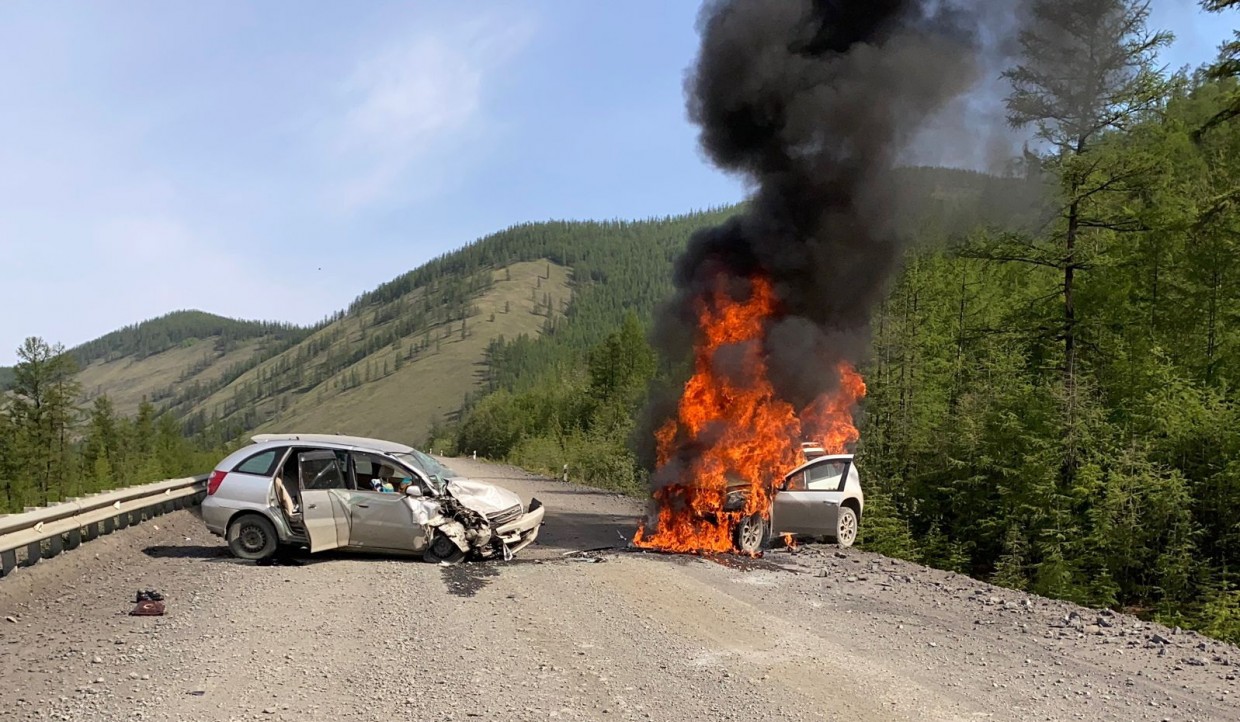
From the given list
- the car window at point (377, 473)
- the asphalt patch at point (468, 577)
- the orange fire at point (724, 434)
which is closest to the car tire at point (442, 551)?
the asphalt patch at point (468, 577)

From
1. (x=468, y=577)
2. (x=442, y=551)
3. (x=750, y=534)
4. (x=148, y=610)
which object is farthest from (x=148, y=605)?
(x=750, y=534)

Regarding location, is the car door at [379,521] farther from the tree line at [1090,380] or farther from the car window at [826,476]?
the tree line at [1090,380]

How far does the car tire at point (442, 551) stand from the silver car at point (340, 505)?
1cm

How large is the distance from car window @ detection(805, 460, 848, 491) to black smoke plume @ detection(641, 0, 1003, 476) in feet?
3.67

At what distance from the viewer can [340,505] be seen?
11.3 metres

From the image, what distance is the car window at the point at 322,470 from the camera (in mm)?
A: 11445

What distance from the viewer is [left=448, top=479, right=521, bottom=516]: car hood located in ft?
38.3

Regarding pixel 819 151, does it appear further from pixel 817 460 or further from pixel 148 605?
pixel 148 605

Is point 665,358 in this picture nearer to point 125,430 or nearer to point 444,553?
point 444,553

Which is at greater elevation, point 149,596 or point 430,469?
point 430,469

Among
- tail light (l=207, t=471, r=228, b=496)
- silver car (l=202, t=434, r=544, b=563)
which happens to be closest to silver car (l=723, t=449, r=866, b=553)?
silver car (l=202, t=434, r=544, b=563)

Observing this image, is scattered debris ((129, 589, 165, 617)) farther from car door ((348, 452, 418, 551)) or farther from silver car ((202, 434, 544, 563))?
car door ((348, 452, 418, 551))

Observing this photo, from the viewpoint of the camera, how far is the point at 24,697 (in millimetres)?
5980

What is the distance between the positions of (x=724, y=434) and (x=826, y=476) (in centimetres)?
211
